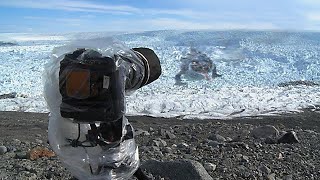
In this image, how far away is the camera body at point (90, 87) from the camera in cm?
167

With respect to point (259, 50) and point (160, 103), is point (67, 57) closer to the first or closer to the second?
point (160, 103)

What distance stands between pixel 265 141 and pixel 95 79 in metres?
3.94

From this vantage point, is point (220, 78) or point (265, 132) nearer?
point (265, 132)

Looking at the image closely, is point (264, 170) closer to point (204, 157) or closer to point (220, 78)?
point (204, 157)

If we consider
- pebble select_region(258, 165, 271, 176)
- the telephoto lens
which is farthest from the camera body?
pebble select_region(258, 165, 271, 176)

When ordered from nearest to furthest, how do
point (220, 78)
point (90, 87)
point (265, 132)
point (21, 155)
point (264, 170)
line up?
1. point (90, 87)
2. point (264, 170)
3. point (21, 155)
4. point (265, 132)
5. point (220, 78)

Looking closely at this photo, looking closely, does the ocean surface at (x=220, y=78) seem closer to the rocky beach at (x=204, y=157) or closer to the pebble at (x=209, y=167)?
the rocky beach at (x=204, y=157)

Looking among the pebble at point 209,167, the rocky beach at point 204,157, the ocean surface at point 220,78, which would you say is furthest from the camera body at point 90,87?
the ocean surface at point 220,78

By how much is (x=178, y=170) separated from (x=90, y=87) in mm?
1661

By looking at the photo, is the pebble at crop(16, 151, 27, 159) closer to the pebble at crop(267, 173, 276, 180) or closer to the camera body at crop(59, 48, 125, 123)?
the pebble at crop(267, 173, 276, 180)

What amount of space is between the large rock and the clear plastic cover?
121cm

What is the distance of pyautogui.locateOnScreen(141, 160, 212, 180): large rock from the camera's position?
3.16 m

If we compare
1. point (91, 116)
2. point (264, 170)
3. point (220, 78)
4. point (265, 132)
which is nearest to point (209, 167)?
point (264, 170)

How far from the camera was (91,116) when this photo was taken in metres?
1.75
